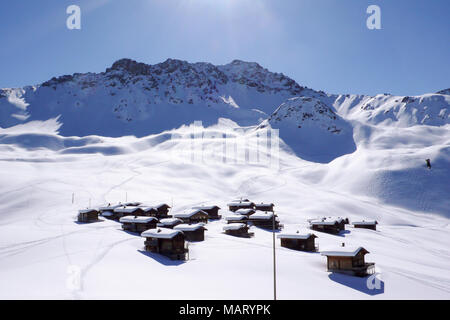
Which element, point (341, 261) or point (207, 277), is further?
point (341, 261)

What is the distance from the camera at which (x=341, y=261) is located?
1291 inches

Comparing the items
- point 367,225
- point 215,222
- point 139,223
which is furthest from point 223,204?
point 139,223

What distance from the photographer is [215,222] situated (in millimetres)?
61844

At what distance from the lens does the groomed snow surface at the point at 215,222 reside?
2588cm

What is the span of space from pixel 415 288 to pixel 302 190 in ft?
221

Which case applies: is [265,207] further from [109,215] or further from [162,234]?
[162,234]

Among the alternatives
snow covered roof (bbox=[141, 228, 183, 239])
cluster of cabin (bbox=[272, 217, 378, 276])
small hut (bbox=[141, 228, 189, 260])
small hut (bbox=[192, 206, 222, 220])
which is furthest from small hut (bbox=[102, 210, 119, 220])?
cluster of cabin (bbox=[272, 217, 378, 276])

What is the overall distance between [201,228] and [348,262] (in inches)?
780

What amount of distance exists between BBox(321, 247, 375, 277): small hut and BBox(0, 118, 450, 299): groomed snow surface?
3.21ft

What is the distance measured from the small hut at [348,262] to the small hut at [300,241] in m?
8.47

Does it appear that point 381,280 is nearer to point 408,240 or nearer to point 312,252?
point 312,252

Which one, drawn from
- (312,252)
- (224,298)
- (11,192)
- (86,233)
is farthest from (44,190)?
(224,298)

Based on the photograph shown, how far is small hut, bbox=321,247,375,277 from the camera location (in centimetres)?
3219

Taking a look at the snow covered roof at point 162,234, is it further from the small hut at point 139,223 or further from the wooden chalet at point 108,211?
the wooden chalet at point 108,211
